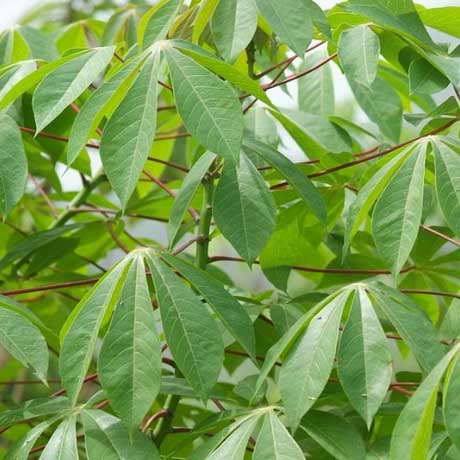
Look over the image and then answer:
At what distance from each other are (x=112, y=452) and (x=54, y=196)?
0.70 m

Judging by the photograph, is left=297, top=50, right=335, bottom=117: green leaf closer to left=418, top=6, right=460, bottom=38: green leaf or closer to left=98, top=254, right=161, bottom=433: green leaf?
left=418, top=6, right=460, bottom=38: green leaf

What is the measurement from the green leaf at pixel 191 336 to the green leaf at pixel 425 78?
12.2 inches

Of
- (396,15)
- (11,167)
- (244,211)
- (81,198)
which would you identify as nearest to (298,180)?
(244,211)

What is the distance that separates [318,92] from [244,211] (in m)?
0.44

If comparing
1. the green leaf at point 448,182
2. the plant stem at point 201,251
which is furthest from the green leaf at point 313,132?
the green leaf at point 448,182

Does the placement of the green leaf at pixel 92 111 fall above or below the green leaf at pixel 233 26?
below

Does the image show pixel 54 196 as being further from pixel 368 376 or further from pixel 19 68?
pixel 368 376

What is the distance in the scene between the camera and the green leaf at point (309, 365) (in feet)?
2.59

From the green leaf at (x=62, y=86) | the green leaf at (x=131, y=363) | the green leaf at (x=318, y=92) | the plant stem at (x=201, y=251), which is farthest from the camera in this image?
the green leaf at (x=318, y=92)

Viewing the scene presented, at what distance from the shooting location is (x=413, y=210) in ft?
2.75

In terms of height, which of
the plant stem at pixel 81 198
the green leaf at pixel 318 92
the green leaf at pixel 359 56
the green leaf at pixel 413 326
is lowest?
the plant stem at pixel 81 198

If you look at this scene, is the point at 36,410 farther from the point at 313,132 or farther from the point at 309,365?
the point at 313,132

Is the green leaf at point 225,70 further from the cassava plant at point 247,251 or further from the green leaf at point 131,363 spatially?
the green leaf at point 131,363

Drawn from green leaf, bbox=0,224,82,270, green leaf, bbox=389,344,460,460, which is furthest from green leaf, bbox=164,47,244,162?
green leaf, bbox=0,224,82,270
